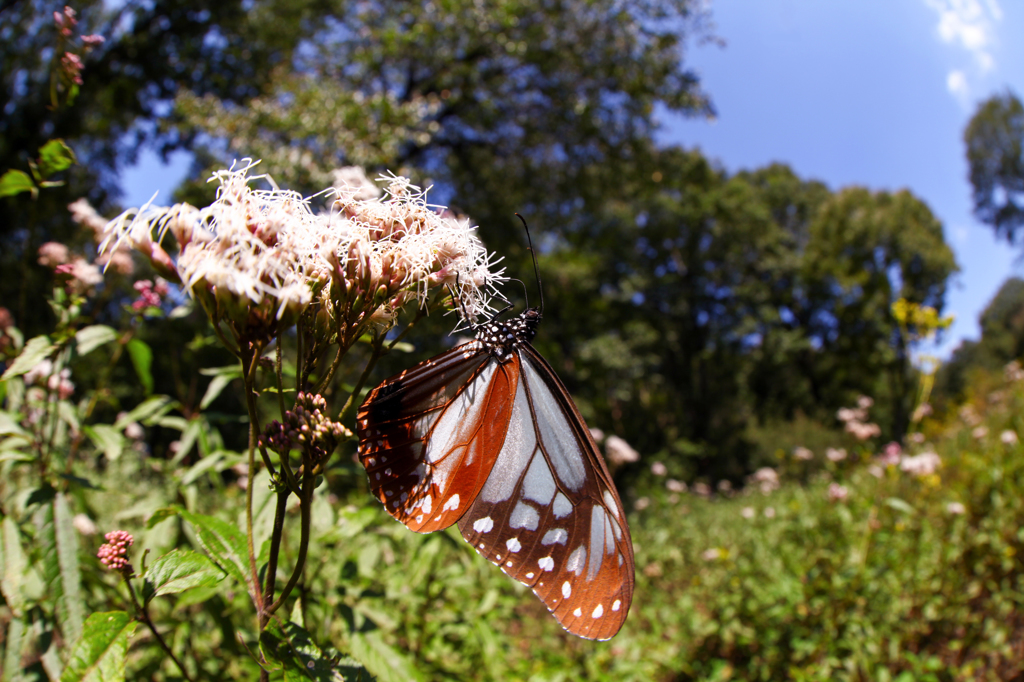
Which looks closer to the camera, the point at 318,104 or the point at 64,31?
the point at 64,31

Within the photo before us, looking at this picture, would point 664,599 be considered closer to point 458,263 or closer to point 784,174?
point 458,263

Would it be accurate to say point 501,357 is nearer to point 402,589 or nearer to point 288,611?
point 288,611

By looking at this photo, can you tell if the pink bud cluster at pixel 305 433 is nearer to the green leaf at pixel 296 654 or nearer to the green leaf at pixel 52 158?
the green leaf at pixel 296 654

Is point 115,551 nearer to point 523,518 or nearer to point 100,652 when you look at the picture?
point 100,652

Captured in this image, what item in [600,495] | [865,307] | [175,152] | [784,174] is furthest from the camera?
[784,174]

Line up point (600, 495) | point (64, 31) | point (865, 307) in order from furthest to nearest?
point (865, 307)
point (64, 31)
point (600, 495)

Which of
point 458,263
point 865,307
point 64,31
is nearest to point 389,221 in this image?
point 458,263

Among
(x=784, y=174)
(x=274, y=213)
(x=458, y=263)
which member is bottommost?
(x=274, y=213)

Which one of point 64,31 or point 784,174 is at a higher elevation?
point 784,174
